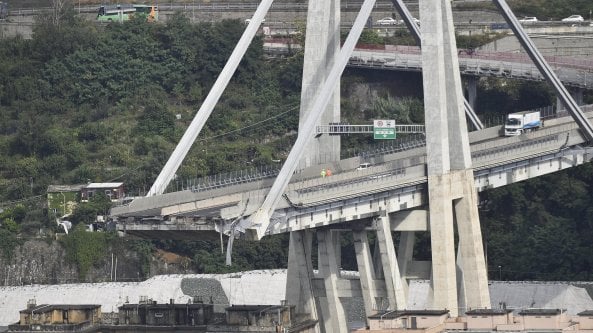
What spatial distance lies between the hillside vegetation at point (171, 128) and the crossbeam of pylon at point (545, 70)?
13.6 meters

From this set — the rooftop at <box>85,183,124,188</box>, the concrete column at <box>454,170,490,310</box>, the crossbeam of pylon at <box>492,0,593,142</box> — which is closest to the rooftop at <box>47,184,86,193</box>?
the rooftop at <box>85,183,124,188</box>

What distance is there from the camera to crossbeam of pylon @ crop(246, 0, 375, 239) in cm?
9581

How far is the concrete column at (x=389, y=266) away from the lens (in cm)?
10512

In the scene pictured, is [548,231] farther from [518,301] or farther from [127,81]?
[127,81]

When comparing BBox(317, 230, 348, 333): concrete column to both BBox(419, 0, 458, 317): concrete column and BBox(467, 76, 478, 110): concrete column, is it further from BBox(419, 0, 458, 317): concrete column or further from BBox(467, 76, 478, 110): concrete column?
BBox(467, 76, 478, 110): concrete column

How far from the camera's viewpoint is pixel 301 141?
323 feet

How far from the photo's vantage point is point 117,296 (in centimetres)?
12988

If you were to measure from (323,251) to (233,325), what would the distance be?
7524 millimetres

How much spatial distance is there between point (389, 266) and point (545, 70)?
1462 centimetres

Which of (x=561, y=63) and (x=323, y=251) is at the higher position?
(x=561, y=63)

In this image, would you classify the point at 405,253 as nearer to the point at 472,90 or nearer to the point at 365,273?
the point at 365,273

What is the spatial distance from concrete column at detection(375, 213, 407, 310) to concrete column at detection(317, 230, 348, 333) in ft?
6.43

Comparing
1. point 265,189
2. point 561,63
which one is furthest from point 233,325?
point 561,63

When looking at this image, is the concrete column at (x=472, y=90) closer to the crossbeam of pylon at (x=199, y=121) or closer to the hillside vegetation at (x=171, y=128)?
the hillside vegetation at (x=171, y=128)
